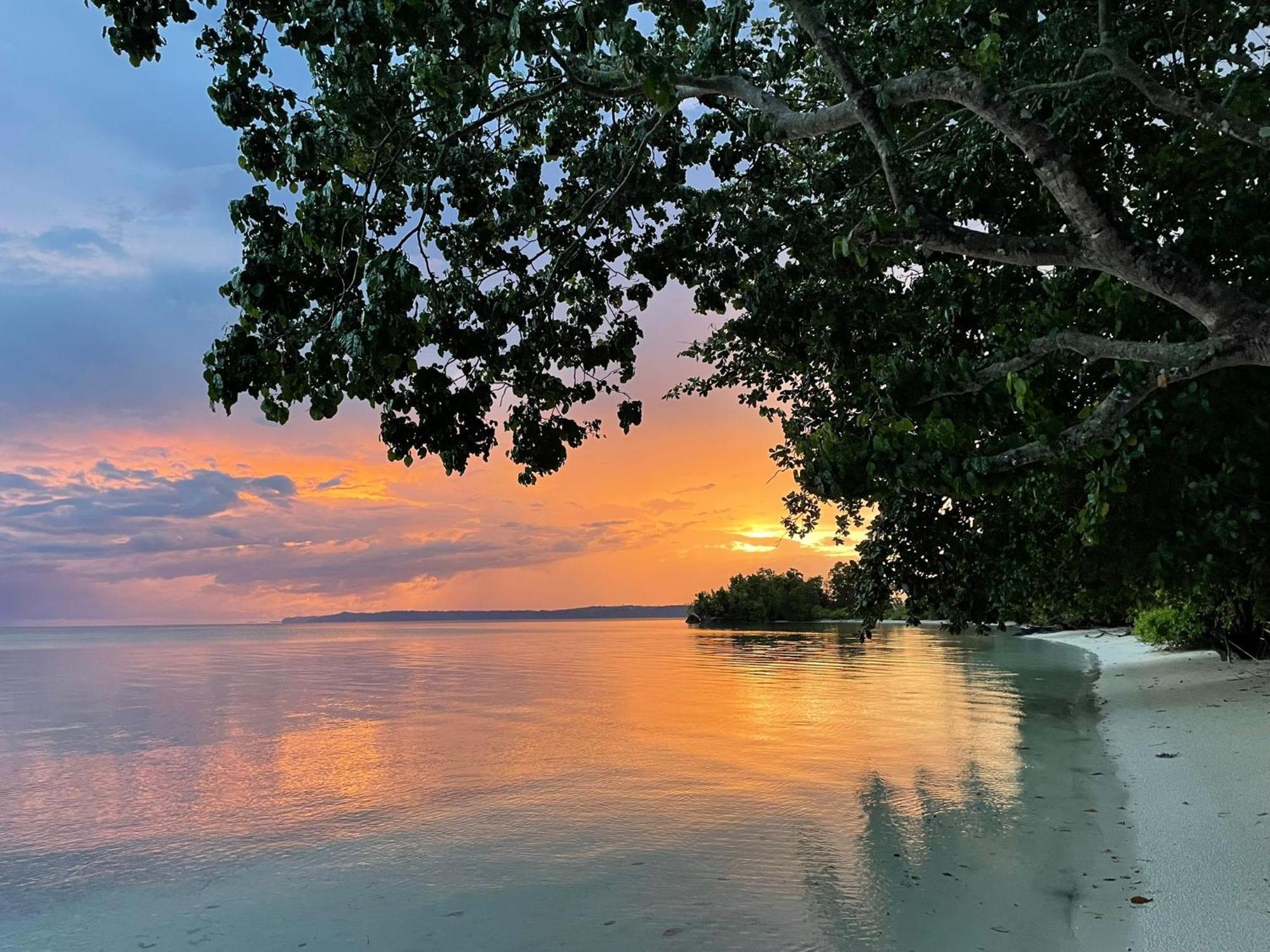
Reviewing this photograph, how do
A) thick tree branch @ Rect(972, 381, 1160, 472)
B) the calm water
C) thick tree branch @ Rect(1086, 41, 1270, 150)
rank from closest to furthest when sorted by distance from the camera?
thick tree branch @ Rect(1086, 41, 1270, 150), thick tree branch @ Rect(972, 381, 1160, 472), the calm water

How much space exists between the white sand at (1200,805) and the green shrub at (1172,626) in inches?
317

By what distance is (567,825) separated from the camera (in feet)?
35.4

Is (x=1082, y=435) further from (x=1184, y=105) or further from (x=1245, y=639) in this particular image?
(x=1245, y=639)

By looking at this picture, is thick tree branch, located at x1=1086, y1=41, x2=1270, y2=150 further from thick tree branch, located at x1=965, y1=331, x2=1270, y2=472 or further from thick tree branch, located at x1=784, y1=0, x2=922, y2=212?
thick tree branch, located at x1=784, y1=0, x2=922, y2=212

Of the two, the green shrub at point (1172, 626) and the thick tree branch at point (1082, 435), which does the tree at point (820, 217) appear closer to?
the thick tree branch at point (1082, 435)

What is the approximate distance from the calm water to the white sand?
0.42 meters

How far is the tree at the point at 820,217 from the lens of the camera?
18.1 ft

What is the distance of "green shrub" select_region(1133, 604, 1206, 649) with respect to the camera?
30344mm

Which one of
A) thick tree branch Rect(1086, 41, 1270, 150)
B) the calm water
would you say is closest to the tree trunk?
the calm water

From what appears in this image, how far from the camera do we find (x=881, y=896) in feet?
24.6

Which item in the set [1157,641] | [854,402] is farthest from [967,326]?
[1157,641]

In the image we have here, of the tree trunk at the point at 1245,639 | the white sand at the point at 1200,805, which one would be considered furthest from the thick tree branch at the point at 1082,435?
the tree trunk at the point at 1245,639

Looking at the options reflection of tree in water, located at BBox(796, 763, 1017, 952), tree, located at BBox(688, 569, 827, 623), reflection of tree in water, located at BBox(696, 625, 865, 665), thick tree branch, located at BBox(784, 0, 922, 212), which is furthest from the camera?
tree, located at BBox(688, 569, 827, 623)

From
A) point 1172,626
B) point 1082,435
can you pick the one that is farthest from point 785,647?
point 1082,435
